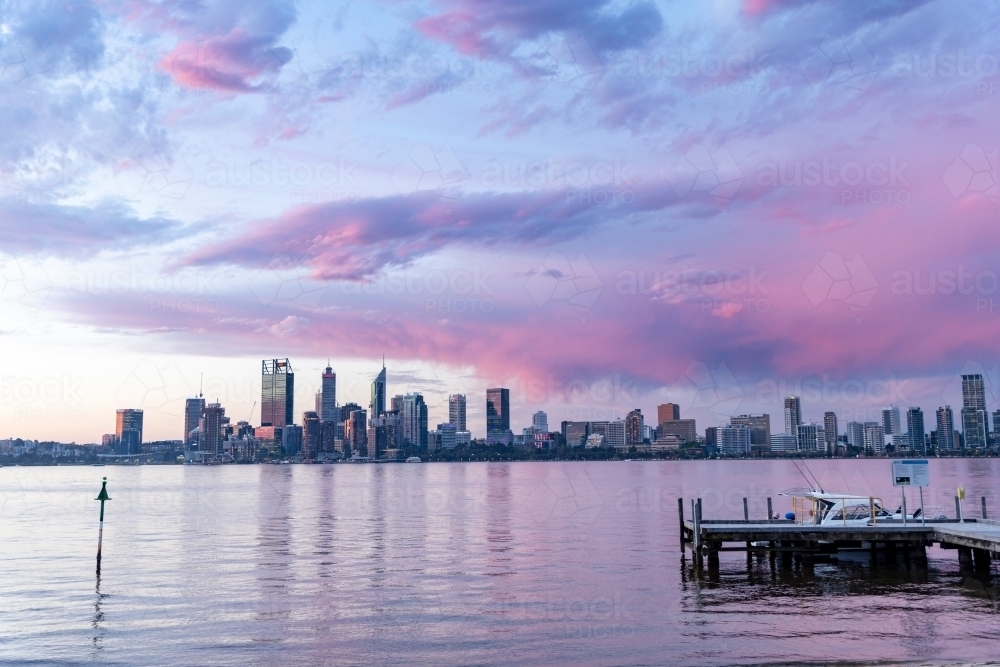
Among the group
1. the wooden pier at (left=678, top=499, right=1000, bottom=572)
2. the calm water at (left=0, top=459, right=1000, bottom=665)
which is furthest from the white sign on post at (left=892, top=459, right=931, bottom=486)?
the calm water at (left=0, top=459, right=1000, bottom=665)

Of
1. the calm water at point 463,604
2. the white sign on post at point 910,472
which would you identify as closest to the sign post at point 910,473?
the white sign on post at point 910,472

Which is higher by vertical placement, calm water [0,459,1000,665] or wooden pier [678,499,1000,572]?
wooden pier [678,499,1000,572]

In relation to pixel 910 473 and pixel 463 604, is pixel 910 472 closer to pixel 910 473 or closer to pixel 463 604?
pixel 910 473

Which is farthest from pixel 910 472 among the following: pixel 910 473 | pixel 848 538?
pixel 848 538

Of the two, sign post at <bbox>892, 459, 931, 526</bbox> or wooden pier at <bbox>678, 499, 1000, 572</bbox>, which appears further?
sign post at <bbox>892, 459, 931, 526</bbox>

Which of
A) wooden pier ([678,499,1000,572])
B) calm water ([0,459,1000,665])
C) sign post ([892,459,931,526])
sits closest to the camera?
calm water ([0,459,1000,665])

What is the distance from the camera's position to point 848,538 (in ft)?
142

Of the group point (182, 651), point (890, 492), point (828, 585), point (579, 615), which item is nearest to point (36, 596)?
point (182, 651)

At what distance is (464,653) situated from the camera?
2922cm

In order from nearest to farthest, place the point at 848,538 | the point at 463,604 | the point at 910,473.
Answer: the point at 463,604 < the point at 848,538 < the point at 910,473

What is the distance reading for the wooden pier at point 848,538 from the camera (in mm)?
41875

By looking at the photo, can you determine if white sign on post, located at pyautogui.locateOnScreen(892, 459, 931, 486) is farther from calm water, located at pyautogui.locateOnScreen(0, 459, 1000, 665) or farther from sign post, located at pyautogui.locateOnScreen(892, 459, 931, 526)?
calm water, located at pyautogui.locateOnScreen(0, 459, 1000, 665)

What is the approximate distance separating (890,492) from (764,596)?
340 feet

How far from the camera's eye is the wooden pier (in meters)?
41.9
